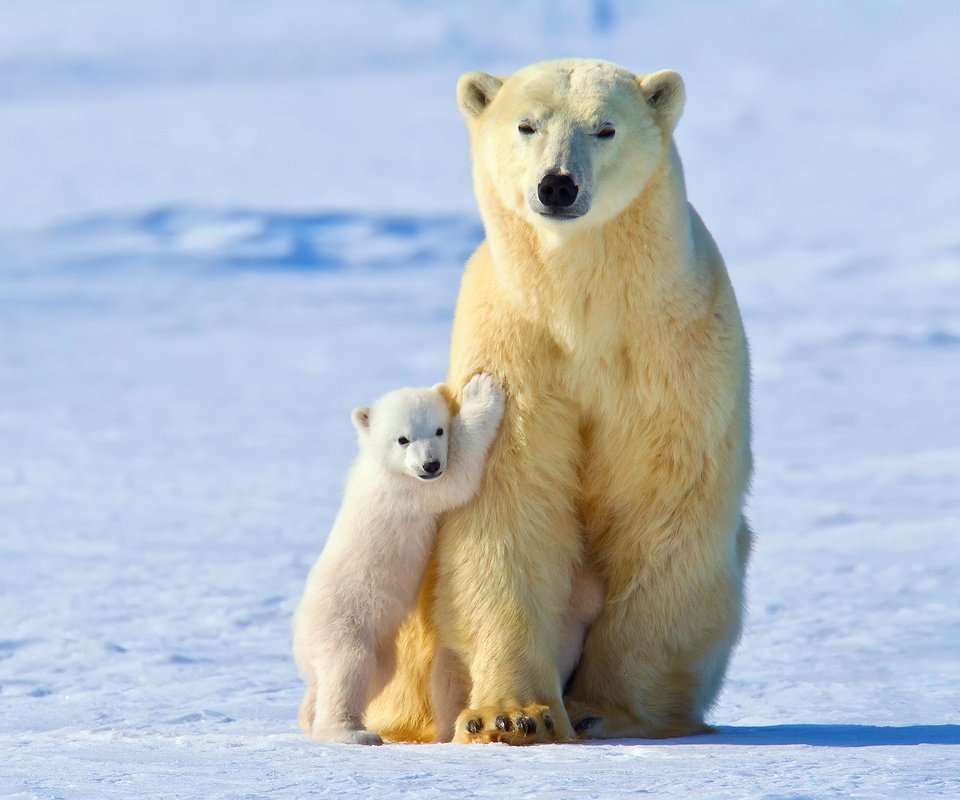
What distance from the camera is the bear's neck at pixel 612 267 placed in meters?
3.80

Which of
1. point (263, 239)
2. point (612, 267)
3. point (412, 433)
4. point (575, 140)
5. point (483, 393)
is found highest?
point (263, 239)

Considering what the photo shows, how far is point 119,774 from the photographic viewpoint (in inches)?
121

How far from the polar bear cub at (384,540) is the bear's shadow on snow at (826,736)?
0.60 metres

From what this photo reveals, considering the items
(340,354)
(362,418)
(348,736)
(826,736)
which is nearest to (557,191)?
(362,418)

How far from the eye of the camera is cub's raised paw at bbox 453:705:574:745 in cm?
365

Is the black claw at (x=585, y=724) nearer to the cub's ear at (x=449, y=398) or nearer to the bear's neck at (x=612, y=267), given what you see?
the cub's ear at (x=449, y=398)

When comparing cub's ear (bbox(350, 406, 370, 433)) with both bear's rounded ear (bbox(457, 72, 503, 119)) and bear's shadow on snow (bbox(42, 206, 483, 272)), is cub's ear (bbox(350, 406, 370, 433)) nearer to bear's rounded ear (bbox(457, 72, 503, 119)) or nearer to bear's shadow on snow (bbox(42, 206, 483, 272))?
bear's rounded ear (bbox(457, 72, 503, 119))

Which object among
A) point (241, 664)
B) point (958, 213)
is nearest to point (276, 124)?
point (958, 213)

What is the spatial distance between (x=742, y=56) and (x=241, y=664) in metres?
27.4

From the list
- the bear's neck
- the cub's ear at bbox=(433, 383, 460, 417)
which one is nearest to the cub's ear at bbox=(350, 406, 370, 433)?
the cub's ear at bbox=(433, 383, 460, 417)

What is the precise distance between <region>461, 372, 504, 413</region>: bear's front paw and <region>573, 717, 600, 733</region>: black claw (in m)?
0.82

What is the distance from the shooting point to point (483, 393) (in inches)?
153

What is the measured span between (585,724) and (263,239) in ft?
50.7

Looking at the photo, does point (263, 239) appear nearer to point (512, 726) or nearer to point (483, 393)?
point (483, 393)
